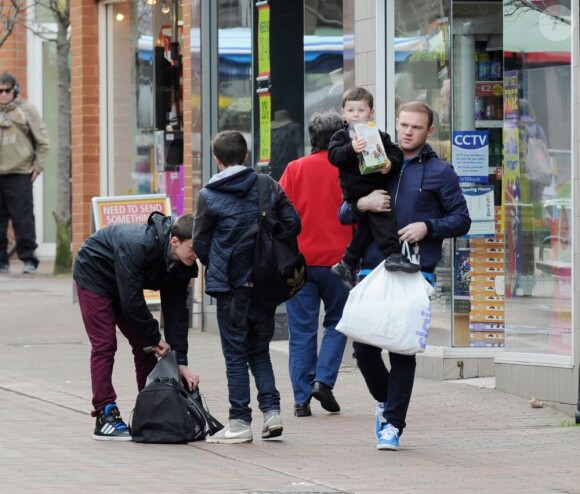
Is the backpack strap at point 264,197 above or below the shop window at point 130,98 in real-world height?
below

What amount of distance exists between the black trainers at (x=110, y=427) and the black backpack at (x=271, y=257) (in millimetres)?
1036

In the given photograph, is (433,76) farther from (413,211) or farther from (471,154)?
(413,211)

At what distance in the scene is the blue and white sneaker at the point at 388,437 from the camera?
8.27m

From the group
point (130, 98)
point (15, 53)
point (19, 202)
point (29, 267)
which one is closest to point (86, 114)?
point (130, 98)

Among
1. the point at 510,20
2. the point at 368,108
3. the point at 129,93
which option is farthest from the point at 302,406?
the point at 129,93

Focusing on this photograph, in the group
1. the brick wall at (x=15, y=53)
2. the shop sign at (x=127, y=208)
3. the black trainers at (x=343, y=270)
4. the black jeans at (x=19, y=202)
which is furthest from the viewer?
the brick wall at (x=15, y=53)

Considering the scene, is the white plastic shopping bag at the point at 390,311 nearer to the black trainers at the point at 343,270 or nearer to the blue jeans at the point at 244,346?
the black trainers at the point at 343,270

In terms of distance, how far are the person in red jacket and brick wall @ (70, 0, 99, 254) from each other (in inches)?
287

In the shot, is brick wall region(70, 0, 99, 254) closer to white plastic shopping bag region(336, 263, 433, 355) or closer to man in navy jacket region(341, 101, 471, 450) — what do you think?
man in navy jacket region(341, 101, 471, 450)

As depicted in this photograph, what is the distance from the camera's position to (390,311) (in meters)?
8.05

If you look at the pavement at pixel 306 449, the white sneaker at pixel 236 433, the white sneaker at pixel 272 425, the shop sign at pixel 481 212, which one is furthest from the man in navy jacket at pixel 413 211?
the shop sign at pixel 481 212

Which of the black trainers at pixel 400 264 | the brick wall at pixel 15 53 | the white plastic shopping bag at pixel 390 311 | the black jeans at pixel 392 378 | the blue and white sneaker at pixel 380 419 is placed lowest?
the blue and white sneaker at pixel 380 419

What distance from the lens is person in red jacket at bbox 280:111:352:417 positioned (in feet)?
32.2

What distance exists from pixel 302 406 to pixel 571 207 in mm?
2048
